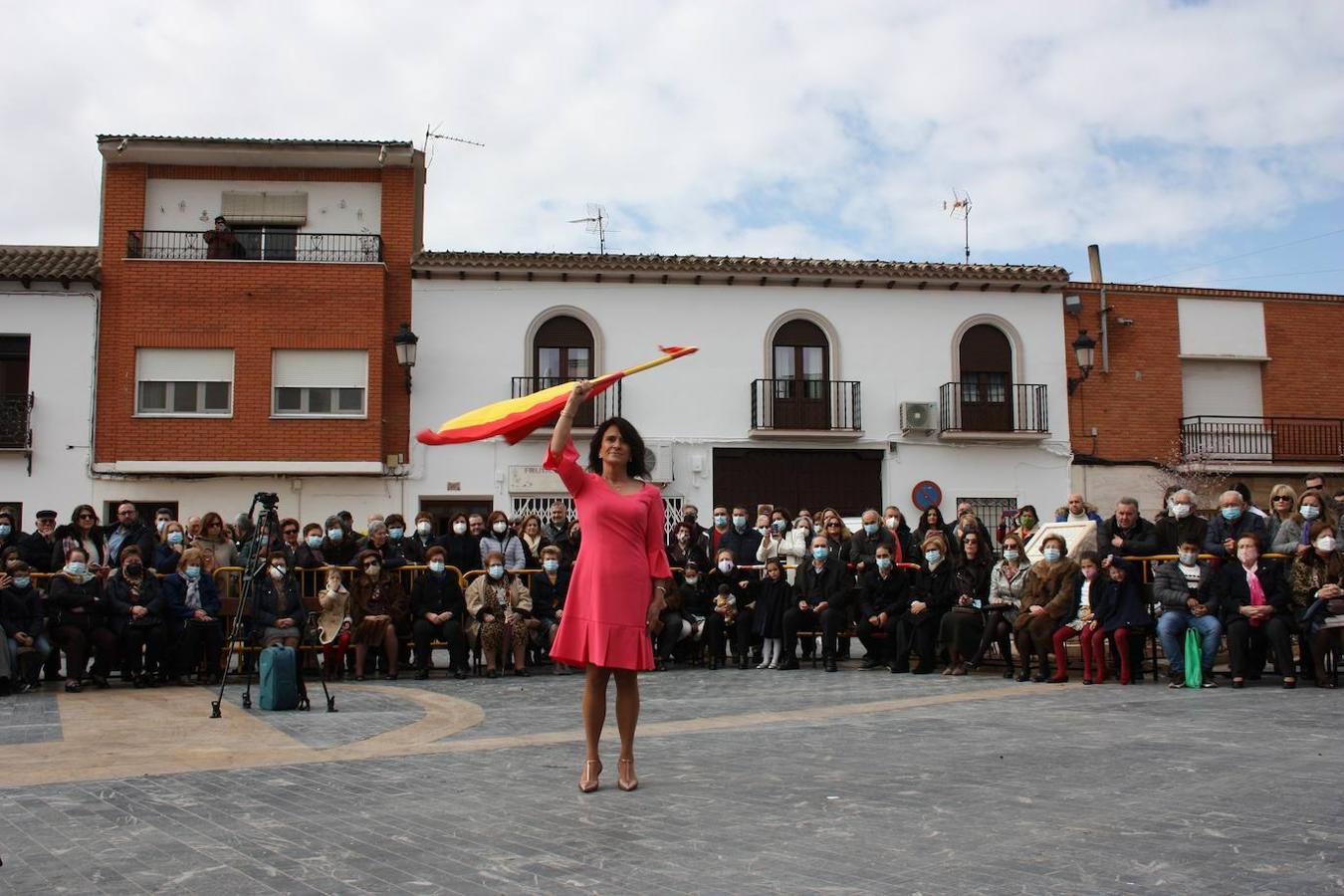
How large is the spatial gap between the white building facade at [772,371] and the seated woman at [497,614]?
10.3m

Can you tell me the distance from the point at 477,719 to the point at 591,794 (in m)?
3.51

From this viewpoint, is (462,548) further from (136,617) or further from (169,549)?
(136,617)

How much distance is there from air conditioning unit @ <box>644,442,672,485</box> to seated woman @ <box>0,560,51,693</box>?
13808 millimetres

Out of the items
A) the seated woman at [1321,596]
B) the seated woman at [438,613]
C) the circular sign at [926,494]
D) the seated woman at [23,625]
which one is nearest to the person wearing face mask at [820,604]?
the seated woman at [438,613]

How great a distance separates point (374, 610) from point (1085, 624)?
7464mm

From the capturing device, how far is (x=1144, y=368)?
86.2 feet

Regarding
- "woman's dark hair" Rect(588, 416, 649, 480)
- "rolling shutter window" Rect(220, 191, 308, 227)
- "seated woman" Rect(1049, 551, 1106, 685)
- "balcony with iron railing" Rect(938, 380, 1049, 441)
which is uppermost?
"rolling shutter window" Rect(220, 191, 308, 227)

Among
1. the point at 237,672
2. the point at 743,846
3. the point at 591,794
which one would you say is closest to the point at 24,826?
the point at 591,794

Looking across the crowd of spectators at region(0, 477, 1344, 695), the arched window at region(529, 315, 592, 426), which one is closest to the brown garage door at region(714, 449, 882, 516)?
the arched window at region(529, 315, 592, 426)

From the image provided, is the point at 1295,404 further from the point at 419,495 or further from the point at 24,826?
the point at 24,826

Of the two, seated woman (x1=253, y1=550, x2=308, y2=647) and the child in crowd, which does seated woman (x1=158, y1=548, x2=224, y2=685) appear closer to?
seated woman (x1=253, y1=550, x2=308, y2=647)

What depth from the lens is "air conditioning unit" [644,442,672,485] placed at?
24.5 m

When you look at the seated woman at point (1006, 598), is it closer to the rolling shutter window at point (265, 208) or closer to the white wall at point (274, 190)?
the white wall at point (274, 190)

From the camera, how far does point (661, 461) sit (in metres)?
24.6
